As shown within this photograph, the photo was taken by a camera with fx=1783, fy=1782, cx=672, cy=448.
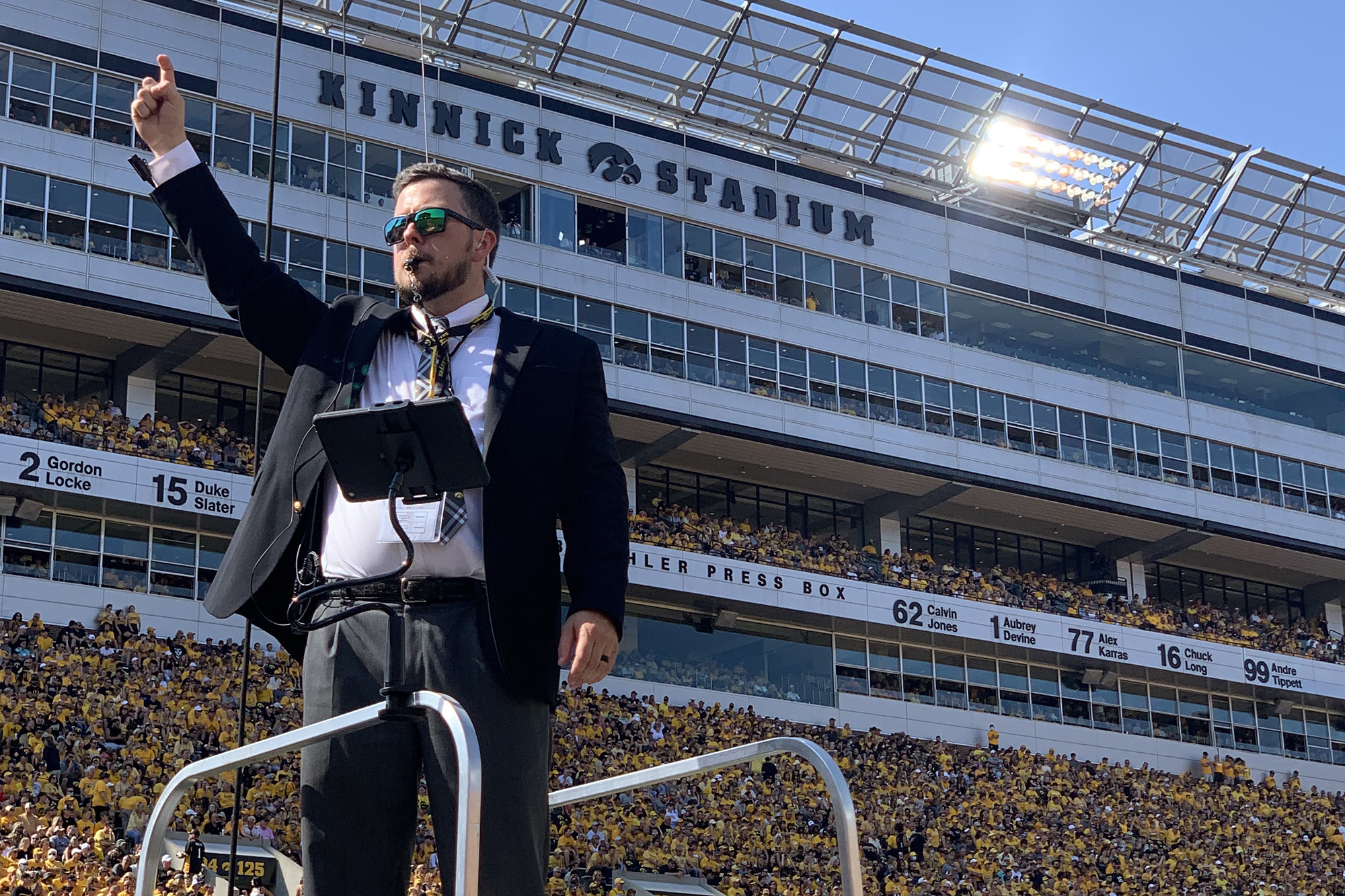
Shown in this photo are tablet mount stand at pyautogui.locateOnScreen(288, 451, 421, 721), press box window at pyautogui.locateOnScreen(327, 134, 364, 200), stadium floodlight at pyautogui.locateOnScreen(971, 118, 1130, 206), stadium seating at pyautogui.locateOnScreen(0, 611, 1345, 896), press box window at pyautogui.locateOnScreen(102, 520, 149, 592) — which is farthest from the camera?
stadium floodlight at pyautogui.locateOnScreen(971, 118, 1130, 206)

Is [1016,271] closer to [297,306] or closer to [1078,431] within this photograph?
[1078,431]

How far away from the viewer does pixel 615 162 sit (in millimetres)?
39594

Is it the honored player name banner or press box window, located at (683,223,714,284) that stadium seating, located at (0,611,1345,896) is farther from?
press box window, located at (683,223,714,284)

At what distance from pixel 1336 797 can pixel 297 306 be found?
46799mm

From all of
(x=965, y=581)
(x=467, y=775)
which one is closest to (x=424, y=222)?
(x=467, y=775)

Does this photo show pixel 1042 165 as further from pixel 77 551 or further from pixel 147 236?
pixel 77 551

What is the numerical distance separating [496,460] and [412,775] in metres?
0.68

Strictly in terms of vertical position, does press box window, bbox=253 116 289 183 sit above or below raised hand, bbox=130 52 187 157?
above

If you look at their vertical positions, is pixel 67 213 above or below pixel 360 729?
above

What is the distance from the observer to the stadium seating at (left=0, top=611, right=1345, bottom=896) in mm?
21188

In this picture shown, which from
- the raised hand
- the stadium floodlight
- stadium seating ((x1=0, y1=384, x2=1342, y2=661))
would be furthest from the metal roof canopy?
the raised hand

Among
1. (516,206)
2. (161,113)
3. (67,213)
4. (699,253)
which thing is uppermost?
(516,206)

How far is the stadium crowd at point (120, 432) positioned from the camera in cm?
3184

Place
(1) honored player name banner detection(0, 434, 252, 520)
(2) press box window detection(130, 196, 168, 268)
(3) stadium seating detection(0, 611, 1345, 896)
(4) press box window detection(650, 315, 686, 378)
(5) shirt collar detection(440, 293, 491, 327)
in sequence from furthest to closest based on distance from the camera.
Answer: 1. (4) press box window detection(650, 315, 686, 378)
2. (2) press box window detection(130, 196, 168, 268)
3. (1) honored player name banner detection(0, 434, 252, 520)
4. (3) stadium seating detection(0, 611, 1345, 896)
5. (5) shirt collar detection(440, 293, 491, 327)
